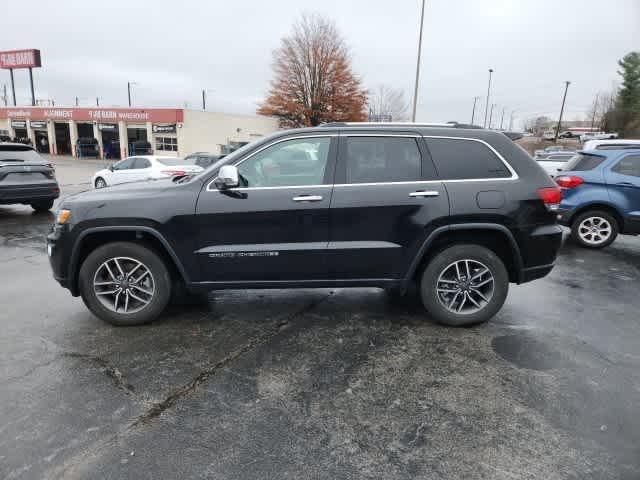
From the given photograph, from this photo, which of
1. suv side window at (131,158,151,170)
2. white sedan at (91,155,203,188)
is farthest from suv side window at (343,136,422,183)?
suv side window at (131,158,151,170)

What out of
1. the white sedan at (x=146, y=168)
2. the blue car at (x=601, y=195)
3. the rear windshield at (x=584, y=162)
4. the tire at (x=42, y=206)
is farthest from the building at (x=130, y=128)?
the blue car at (x=601, y=195)

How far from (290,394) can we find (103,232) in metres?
2.23

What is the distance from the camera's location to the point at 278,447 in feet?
7.92

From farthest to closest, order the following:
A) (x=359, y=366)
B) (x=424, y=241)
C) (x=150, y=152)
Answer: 1. (x=150, y=152)
2. (x=424, y=241)
3. (x=359, y=366)

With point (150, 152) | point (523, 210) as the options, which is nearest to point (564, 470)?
point (523, 210)

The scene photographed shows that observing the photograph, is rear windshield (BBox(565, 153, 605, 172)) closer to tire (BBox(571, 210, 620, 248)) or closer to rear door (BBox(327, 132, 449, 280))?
tire (BBox(571, 210, 620, 248))

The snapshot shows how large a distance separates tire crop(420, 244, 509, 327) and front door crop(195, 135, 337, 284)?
39.6 inches

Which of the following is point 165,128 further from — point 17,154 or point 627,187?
point 627,187

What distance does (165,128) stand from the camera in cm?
3541

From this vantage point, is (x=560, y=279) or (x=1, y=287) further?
(x=560, y=279)

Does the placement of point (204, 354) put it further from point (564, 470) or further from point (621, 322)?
point (621, 322)

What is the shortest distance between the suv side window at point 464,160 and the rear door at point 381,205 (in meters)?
0.10

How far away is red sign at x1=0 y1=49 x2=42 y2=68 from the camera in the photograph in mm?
46062

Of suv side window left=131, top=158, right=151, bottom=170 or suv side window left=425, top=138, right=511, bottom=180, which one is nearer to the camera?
suv side window left=425, top=138, right=511, bottom=180
